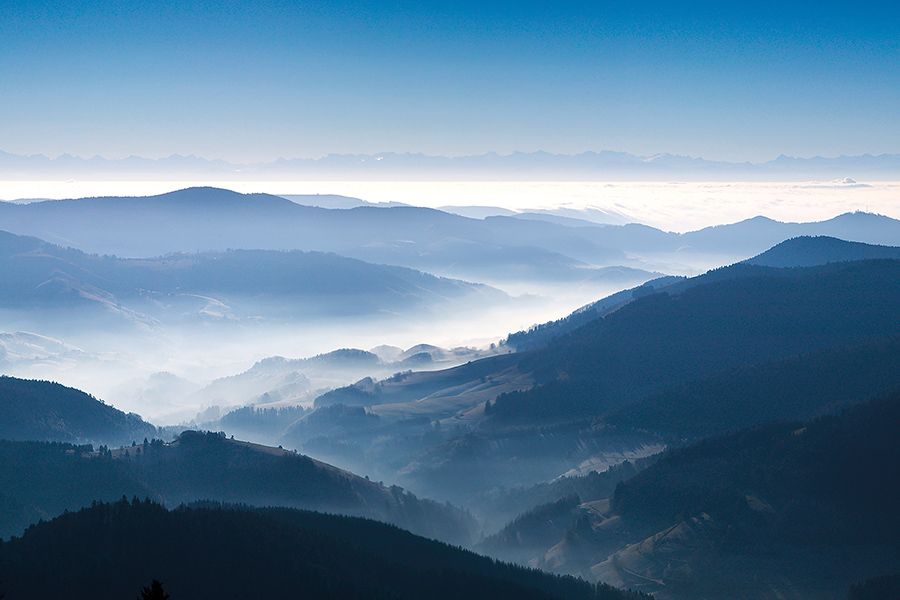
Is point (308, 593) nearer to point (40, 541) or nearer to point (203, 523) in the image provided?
point (203, 523)

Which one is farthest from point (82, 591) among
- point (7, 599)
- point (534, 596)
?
point (534, 596)

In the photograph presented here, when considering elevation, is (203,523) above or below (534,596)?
above

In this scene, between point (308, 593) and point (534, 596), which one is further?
point (534, 596)

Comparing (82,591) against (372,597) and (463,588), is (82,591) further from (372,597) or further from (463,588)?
(463,588)

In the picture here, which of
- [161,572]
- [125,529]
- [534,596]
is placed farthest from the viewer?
[534,596]

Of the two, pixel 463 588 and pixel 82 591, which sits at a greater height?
pixel 82 591

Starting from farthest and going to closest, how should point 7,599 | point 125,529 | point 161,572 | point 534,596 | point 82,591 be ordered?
point 534,596 → point 125,529 → point 161,572 → point 82,591 → point 7,599

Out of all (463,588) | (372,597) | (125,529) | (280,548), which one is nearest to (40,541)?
(125,529)

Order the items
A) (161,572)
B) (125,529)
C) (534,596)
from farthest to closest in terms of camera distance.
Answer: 1. (534,596)
2. (125,529)
3. (161,572)

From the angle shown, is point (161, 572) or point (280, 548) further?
point (280, 548)
